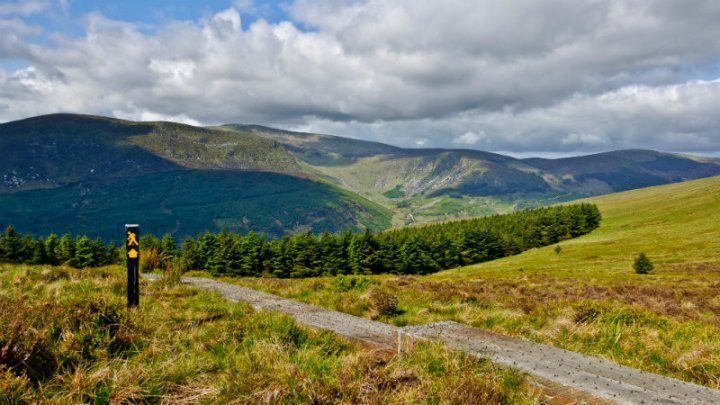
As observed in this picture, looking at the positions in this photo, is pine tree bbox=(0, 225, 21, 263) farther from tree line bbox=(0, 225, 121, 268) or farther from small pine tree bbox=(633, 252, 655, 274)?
small pine tree bbox=(633, 252, 655, 274)

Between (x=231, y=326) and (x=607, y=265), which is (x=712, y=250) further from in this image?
(x=231, y=326)

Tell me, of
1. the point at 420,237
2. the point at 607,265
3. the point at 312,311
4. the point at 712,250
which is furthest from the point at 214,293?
the point at 420,237

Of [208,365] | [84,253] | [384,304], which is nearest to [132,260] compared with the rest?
[208,365]

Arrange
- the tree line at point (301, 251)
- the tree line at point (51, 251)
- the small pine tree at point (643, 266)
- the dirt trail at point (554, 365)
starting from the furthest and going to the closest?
the tree line at point (301, 251), the tree line at point (51, 251), the small pine tree at point (643, 266), the dirt trail at point (554, 365)

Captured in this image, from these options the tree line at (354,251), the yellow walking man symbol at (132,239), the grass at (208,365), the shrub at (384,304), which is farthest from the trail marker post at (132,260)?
the tree line at (354,251)

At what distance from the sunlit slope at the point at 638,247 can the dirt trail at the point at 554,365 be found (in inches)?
2818

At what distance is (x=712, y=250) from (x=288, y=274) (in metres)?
91.1

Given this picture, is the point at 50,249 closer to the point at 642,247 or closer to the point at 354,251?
the point at 354,251

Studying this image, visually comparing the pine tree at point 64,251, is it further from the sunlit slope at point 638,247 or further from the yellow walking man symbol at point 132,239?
the yellow walking man symbol at point 132,239

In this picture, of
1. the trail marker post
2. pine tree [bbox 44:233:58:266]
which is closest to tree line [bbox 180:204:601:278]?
pine tree [bbox 44:233:58:266]

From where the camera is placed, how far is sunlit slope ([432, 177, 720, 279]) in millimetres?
82062

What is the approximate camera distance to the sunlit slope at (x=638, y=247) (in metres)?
82.1

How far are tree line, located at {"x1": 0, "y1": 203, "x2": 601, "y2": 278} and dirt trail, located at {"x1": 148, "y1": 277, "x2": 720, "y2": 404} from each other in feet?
274

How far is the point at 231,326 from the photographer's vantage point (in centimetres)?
923
